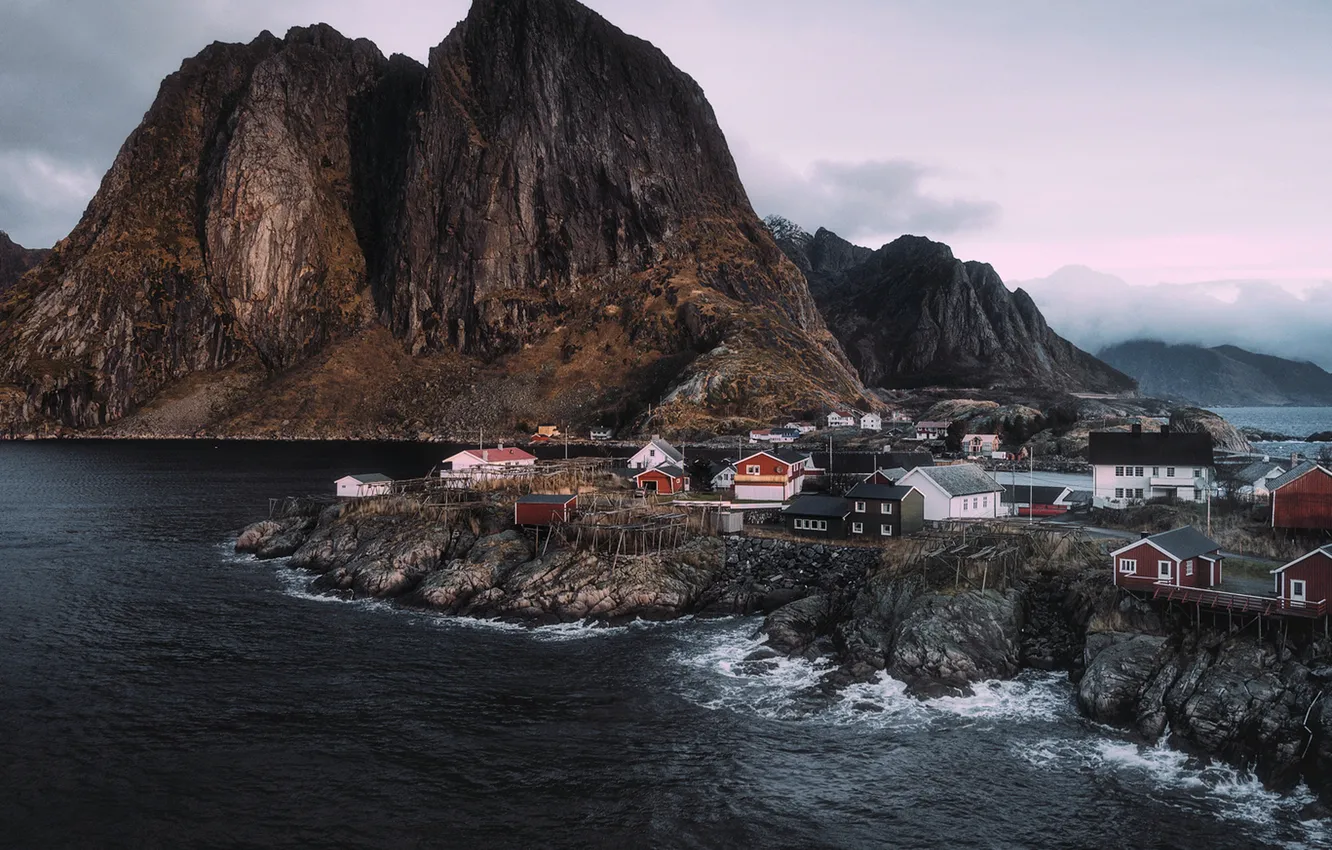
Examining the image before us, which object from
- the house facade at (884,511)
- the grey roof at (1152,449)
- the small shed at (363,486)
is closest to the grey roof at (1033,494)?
the grey roof at (1152,449)

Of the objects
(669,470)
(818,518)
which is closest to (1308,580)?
(818,518)

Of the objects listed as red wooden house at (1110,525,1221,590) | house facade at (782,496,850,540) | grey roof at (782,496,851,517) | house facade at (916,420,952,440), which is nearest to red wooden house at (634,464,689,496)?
grey roof at (782,496,851,517)

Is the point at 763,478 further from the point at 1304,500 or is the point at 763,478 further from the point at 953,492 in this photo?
the point at 1304,500

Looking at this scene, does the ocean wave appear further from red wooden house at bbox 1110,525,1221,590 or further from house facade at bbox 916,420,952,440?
house facade at bbox 916,420,952,440

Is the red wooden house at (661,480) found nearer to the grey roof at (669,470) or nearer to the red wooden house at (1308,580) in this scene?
the grey roof at (669,470)

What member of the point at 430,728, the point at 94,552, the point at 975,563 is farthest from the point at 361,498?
the point at 975,563
